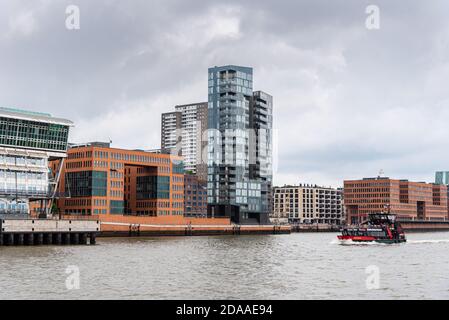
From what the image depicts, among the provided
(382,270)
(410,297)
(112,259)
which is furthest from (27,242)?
(410,297)

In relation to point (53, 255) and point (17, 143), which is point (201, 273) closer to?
point (53, 255)

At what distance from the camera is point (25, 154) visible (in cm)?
14238

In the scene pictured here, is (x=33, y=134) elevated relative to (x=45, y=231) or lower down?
elevated

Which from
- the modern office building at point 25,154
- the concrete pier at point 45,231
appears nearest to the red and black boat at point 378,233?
the concrete pier at point 45,231

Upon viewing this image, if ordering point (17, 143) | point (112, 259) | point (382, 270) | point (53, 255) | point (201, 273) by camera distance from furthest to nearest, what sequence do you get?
point (17, 143) → point (53, 255) → point (112, 259) → point (382, 270) → point (201, 273)

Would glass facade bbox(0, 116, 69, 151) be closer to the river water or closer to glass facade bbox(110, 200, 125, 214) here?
glass facade bbox(110, 200, 125, 214)

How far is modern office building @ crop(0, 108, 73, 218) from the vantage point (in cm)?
13775

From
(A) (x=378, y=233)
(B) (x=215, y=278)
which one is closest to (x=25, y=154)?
(A) (x=378, y=233)

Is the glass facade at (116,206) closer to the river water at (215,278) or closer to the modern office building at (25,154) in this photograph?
the modern office building at (25,154)

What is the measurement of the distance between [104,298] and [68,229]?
79.1 metres

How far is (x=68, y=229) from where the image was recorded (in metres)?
126

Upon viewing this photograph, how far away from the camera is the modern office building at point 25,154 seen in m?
138

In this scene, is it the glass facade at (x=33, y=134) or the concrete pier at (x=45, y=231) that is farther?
the glass facade at (x=33, y=134)

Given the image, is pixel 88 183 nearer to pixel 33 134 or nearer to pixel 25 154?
pixel 33 134
